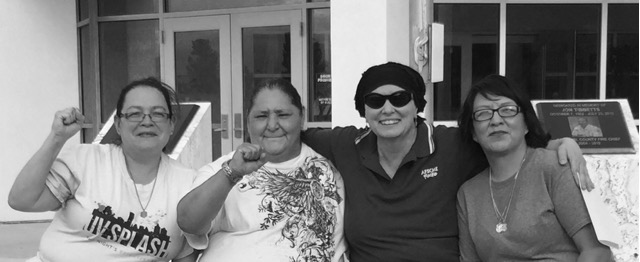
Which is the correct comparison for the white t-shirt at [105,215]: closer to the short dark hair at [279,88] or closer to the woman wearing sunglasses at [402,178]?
the short dark hair at [279,88]

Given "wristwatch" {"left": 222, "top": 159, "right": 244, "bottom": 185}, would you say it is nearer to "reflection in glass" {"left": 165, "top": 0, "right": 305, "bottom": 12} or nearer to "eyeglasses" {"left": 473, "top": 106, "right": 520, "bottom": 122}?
"eyeglasses" {"left": 473, "top": 106, "right": 520, "bottom": 122}

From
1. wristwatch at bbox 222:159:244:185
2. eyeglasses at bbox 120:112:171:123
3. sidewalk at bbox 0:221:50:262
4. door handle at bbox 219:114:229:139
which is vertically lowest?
sidewalk at bbox 0:221:50:262

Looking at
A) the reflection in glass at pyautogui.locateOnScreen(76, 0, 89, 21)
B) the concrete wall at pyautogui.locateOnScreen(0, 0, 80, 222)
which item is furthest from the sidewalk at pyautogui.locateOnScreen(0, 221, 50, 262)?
the reflection in glass at pyautogui.locateOnScreen(76, 0, 89, 21)

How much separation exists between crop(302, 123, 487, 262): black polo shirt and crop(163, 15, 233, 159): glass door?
545 cm

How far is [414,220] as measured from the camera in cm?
262

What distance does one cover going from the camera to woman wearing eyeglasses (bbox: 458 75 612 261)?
93.5 inches

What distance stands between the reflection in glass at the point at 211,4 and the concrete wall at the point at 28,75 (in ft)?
4.80

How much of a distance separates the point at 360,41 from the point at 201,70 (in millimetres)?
3621

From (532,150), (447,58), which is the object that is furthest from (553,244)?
(447,58)

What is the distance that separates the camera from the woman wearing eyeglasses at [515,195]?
2375 mm

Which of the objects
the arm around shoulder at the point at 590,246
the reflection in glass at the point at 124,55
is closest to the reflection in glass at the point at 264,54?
the reflection in glass at the point at 124,55

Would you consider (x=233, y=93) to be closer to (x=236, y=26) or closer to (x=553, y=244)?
(x=236, y=26)

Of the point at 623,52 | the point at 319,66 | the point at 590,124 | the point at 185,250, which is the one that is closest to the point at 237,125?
the point at 319,66

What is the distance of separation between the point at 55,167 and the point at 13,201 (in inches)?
8.1
